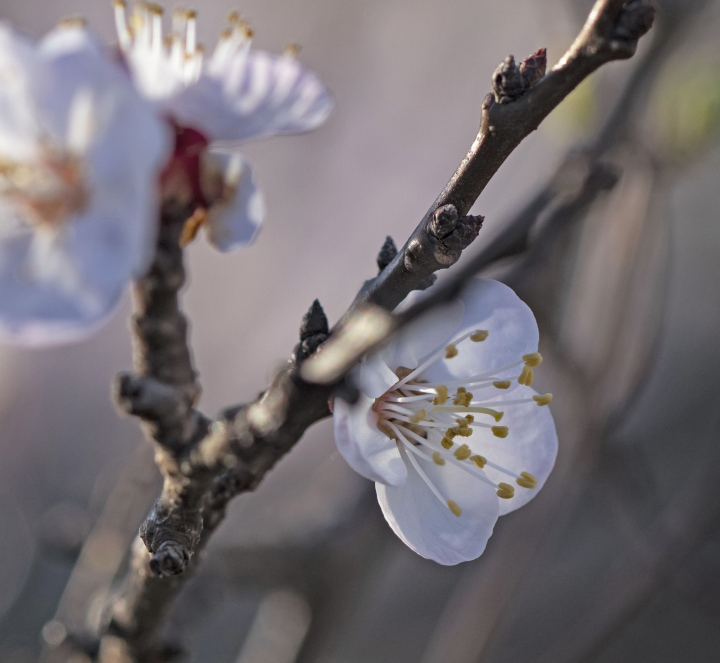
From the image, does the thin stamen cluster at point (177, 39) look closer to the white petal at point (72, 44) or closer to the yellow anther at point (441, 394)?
the white petal at point (72, 44)

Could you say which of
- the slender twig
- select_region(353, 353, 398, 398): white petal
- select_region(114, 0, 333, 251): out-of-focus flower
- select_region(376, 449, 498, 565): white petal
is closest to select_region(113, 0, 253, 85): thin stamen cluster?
select_region(114, 0, 333, 251): out-of-focus flower

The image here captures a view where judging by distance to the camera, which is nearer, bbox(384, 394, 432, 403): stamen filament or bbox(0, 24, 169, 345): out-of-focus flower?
bbox(0, 24, 169, 345): out-of-focus flower

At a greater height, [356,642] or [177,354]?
[177,354]

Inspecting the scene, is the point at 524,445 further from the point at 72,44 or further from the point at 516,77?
the point at 72,44

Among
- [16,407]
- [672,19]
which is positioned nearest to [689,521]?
[672,19]

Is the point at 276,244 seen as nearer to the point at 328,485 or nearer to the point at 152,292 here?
the point at 328,485

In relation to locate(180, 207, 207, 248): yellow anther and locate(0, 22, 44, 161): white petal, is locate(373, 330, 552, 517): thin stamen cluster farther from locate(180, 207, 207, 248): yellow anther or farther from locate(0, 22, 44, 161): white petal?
locate(0, 22, 44, 161): white petal
